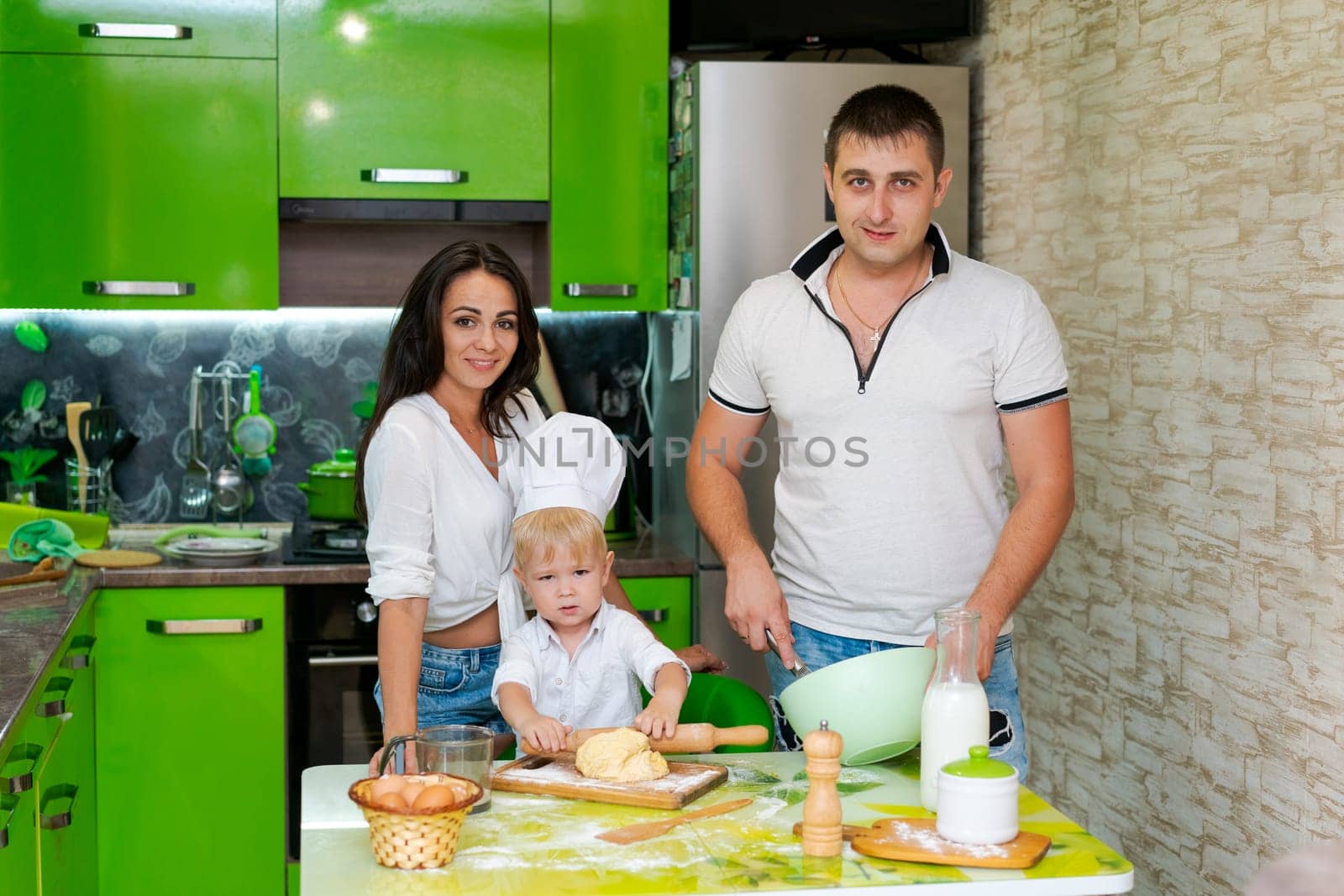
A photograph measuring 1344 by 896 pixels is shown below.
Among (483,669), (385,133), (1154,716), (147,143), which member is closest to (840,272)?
(483,669)

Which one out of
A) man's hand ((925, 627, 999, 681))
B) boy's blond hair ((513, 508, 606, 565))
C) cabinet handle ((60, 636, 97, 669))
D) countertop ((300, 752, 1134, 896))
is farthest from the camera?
cabinet handle ((60, 636, 97, 669))

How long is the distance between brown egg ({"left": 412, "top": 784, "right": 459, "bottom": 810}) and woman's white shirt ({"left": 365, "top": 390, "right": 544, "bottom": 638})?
1.86ft

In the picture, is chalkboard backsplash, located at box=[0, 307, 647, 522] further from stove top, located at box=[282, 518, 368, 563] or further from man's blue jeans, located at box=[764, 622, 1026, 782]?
man's blue jeans, located at box=[764, 622, 1026, 782]

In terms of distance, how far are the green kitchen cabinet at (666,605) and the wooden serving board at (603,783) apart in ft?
4.37

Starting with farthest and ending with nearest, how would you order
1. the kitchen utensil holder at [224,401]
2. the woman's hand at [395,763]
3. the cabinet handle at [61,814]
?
the kitchen utensil holder at [224,401], the cabinet handle at [61,814], the woman's hand at [395,763]

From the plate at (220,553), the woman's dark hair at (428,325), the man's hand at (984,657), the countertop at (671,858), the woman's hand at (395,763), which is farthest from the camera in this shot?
the plate at (220,553)

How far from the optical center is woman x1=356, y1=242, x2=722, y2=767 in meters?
1.99

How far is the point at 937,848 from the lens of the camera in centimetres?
147

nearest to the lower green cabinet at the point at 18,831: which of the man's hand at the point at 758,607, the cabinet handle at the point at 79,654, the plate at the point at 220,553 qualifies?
the cabinet handle at the point at 79,654

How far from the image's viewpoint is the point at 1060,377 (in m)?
2.10

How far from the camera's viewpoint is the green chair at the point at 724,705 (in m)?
2.11

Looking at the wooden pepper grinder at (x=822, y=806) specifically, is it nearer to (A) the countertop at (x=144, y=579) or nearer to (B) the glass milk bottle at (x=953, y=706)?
(B) the glass milk bottle at (x=953, y=706)

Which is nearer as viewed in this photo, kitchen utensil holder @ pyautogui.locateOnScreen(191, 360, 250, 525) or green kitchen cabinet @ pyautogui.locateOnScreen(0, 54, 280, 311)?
green kitchen cabinet @ pyautogui.locateOnScreen(0, 54, 280, 311)

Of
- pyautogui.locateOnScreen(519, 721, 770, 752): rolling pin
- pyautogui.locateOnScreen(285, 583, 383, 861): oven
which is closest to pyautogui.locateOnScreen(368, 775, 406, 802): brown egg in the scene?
pyautogui.locateOnScreen(519, 721, 770, 752): rolling pin
